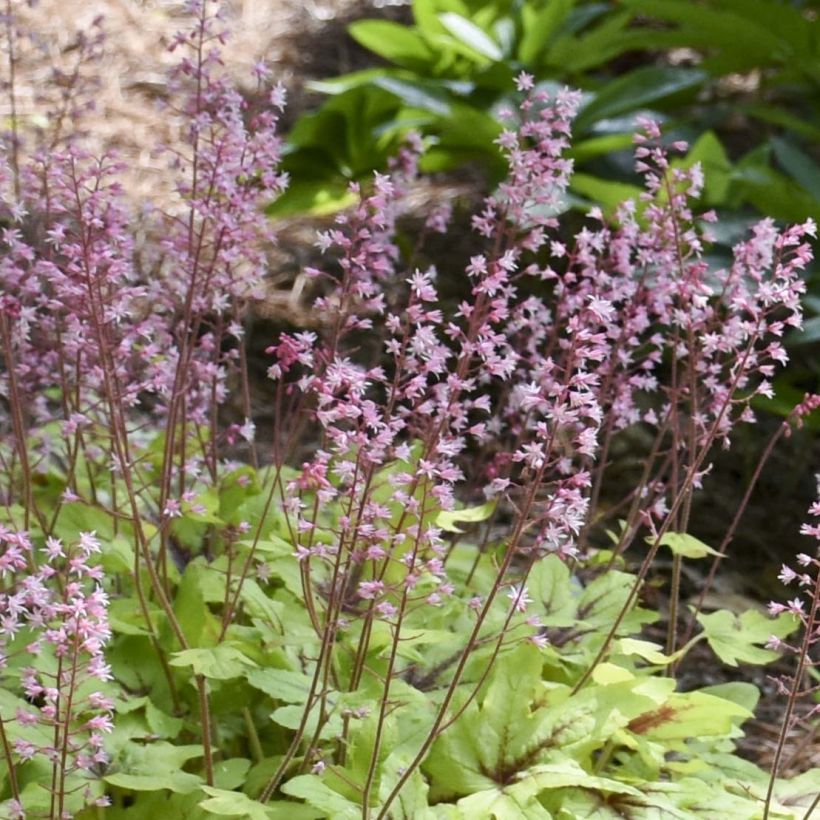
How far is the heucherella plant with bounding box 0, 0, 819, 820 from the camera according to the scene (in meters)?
2.11

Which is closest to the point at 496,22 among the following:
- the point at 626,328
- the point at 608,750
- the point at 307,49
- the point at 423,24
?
the point at 423,24

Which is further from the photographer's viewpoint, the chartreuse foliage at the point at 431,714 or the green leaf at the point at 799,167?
the green leaf at the point at 799,167

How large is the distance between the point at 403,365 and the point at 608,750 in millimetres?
1094

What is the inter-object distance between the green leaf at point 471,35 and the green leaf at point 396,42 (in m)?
0.34

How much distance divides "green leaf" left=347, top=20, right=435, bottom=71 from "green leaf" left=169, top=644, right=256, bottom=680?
3.73 metres

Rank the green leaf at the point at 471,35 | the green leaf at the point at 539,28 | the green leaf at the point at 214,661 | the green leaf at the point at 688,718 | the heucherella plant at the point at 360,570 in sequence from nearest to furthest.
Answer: the heucherella plant at the point at 360,570 < the green leaf at the point at 214,661 < the green leaf at the point at 688,718 < the green leaf at the point at 471,35 < the green leaf at the point at 539,28

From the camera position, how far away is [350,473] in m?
2.04

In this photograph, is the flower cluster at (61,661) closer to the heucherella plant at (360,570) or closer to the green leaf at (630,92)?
the heucherella plant at (360,570)

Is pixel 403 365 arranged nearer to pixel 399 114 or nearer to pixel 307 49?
pixel 399 114

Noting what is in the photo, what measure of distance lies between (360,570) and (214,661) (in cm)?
56

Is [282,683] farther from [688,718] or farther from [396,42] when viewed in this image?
[396,42]

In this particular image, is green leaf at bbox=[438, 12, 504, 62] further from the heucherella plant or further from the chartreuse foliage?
the chartreuse foliage

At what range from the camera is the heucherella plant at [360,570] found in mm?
2105

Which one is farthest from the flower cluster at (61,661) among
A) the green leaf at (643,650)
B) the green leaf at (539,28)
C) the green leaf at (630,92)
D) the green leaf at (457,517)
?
the green leaf at (539,28)
